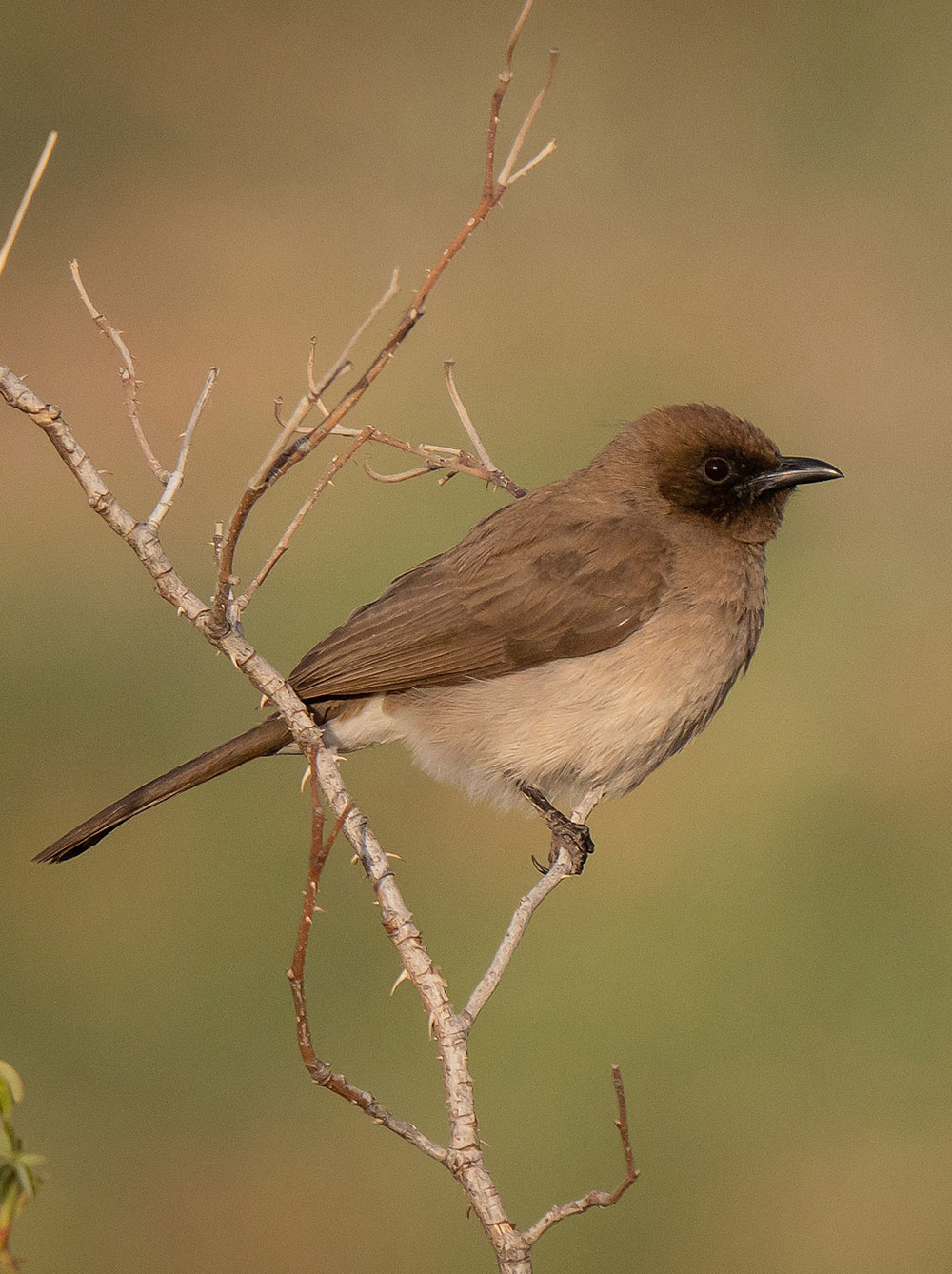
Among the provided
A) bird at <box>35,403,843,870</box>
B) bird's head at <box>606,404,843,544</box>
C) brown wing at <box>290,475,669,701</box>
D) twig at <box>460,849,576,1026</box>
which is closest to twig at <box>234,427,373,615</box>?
twig at <box>460,849,576,1026</box>

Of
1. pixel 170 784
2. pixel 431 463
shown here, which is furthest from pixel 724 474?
pixel 170 784

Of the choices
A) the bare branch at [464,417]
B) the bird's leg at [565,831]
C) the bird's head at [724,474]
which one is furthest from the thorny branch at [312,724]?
the bird's head at [724,474]

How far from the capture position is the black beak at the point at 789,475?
5020 millimetres

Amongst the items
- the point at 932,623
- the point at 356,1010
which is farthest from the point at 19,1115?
the point at 932,623

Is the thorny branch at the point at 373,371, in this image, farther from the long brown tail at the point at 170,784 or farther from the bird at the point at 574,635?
the bird at the point at 574,635

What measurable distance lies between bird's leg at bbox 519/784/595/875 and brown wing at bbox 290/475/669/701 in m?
0.40

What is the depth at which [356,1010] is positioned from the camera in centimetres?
732

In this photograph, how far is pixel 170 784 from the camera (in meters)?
4.36

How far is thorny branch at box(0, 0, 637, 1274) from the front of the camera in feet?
8.57

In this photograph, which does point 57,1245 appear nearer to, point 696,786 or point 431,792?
point 431,792

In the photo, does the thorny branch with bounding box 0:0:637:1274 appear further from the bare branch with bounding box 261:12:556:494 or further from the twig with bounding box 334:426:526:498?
the twig with bounding box 334:426:526:498

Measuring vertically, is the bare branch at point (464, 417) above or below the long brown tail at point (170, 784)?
above

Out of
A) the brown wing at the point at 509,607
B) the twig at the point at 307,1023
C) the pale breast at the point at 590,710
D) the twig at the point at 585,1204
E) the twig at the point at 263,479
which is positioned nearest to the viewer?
the twig at the point at 307,1023

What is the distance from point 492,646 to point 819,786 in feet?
14.5
